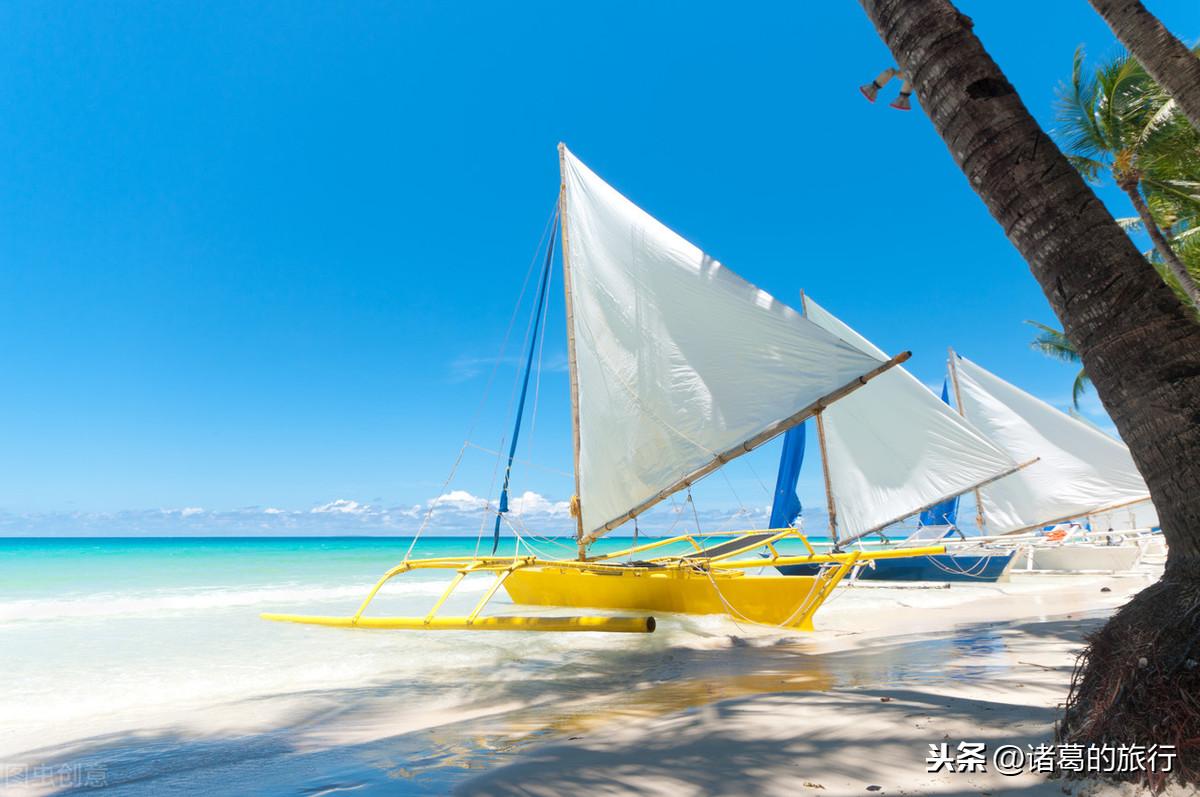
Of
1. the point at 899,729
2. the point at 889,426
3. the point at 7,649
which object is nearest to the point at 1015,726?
the point at 899,729

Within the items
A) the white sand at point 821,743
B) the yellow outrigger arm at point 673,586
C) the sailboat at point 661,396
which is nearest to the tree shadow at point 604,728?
the white sand at point 821,743

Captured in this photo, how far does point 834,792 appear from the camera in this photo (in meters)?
2.61

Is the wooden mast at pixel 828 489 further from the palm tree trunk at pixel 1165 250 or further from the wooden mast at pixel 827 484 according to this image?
the palm tree trunk at pixel 1165 250

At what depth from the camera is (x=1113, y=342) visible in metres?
2.56

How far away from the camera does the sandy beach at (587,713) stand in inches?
120

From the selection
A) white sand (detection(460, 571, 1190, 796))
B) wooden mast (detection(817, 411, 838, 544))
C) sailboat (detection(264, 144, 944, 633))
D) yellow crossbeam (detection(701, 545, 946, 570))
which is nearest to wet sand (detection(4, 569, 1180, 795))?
white sand (detection(460, 571, 1190, 796))

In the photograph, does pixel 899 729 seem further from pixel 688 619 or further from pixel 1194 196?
pixel 1194 196

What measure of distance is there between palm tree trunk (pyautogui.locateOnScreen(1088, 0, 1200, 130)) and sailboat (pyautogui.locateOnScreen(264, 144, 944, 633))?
10.8 feet

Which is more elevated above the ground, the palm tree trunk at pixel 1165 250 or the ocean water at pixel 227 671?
the palm tree trunk at pixel 1165 250

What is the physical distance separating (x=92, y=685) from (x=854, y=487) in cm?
1420

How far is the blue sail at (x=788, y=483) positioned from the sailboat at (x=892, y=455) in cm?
208

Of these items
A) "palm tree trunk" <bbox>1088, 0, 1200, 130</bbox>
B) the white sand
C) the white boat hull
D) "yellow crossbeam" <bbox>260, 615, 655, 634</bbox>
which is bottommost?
the white boat hull

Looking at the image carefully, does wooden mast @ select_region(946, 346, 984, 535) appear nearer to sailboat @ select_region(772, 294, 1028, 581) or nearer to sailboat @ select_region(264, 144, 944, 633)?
sailboat @ select_region(772, 294, 1028, 581)

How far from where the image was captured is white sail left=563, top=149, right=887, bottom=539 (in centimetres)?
814
